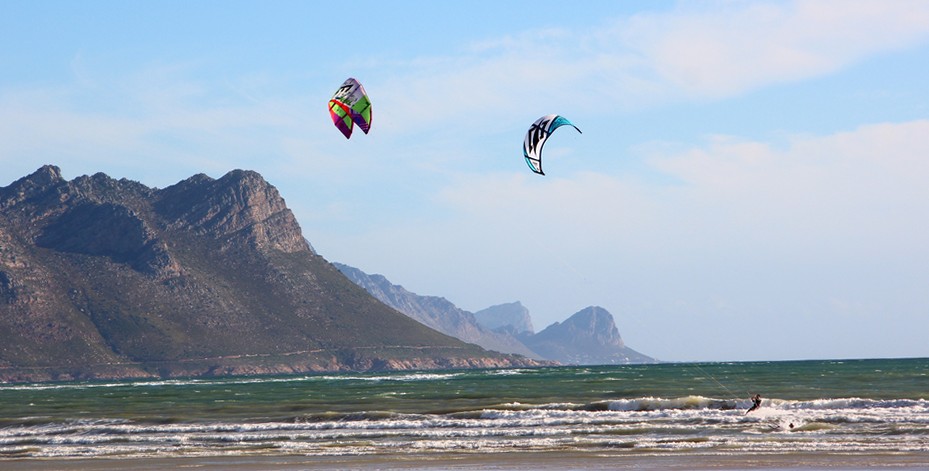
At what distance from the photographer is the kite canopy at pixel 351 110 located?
137 feet

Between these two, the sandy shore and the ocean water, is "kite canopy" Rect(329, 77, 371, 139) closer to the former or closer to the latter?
the ocean water

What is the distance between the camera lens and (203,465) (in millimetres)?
30516

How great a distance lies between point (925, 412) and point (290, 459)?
855 inches

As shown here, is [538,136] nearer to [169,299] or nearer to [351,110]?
[351,110]

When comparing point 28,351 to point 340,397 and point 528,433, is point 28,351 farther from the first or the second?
point 528,433

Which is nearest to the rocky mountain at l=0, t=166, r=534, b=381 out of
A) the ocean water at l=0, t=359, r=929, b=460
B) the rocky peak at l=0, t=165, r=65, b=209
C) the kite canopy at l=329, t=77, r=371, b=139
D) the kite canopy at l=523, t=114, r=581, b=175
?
the rocky peak at l=0, t=165, r=65, b=209

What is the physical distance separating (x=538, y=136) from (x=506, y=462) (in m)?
14.1

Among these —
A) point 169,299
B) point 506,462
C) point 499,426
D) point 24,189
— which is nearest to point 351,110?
point 499,426

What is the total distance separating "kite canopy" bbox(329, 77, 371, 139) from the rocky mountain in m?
121

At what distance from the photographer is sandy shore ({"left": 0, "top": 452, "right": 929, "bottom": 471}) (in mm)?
27172

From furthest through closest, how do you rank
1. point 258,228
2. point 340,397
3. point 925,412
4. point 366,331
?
point 258,228 < point 366,331 < point 340,397 < point 925,412

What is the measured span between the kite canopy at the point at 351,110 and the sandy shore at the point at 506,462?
14130mm

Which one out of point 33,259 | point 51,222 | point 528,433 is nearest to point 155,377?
point 33,259

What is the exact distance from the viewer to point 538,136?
39688 mm
